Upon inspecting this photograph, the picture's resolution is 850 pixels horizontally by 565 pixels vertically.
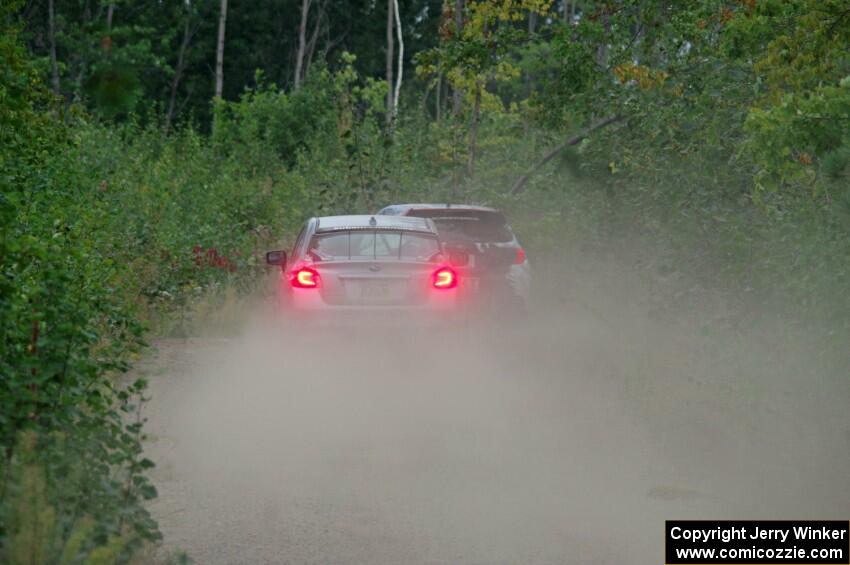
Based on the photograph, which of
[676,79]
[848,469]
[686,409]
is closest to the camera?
[848,469]

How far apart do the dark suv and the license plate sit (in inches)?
194

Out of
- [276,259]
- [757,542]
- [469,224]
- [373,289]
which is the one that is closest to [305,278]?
[373,289]

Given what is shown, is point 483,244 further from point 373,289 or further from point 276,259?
point 373,289

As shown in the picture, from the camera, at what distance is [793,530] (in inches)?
341

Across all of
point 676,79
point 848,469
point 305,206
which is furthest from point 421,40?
point 848,469

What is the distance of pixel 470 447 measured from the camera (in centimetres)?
1138

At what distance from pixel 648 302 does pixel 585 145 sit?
4.46 m

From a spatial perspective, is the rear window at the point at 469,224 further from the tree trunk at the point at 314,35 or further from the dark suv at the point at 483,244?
the tree trunk at the point at 314,35

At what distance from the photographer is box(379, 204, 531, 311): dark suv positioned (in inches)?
797

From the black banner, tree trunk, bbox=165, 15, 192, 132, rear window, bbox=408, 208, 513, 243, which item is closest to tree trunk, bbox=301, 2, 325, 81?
tree trunk, bbox=165, 15, 192, 132

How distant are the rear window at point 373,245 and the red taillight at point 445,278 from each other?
0.81ft

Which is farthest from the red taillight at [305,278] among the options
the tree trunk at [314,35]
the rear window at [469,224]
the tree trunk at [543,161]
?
the tree trunk at [314,35]

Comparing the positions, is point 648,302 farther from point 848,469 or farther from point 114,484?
point 114,484

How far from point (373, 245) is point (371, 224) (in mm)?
289
